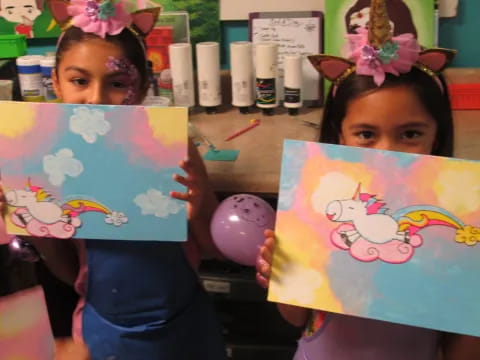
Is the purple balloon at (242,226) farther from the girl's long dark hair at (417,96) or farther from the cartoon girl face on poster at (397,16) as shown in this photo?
the cartoon girl face on poster at (397,16)

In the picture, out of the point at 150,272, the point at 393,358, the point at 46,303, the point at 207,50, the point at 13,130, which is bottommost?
the point at 46,303

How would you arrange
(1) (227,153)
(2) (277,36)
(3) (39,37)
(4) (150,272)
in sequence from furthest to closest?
(3) (39,37) → (2) (277,36) → (1) (227,153) → (4) (150,272)

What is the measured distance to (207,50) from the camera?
1518 mm

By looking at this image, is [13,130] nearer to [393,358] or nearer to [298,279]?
[298,279]

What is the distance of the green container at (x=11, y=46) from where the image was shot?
63.1 inches

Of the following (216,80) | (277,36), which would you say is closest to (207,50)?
(216,80)

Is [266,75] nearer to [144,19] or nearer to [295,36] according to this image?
[295,36]

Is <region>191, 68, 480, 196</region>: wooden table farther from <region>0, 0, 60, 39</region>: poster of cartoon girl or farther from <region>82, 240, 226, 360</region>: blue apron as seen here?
<region>0, 0, 60, 39</region>: poster of cartoon girl

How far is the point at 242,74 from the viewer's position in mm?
1538

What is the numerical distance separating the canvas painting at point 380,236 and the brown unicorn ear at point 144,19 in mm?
433

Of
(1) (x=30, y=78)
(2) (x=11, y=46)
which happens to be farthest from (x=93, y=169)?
(2) (x=11, y=46)

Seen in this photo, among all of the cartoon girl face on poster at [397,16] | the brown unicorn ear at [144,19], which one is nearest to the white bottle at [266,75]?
the cartoon girl face on poster at [397,16]

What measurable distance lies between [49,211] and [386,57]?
25.2 inches

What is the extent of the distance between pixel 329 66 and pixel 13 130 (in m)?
0.56
